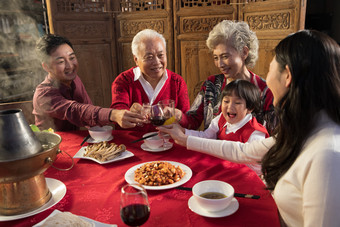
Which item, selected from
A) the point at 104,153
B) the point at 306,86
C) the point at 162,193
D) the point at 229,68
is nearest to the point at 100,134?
the point at 104,153

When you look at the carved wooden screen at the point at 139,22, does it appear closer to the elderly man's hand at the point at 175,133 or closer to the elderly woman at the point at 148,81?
the elderly woman at the point at 148,81

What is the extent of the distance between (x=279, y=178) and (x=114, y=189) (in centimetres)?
72

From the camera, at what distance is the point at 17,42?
4555 mm

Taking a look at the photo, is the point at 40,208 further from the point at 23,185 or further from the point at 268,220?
the point at 268,220

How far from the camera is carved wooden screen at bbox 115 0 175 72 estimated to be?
12.9ft

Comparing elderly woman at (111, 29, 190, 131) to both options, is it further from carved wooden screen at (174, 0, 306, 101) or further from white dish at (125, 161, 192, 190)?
carved wooden screen at (174, 0, 306, 101)

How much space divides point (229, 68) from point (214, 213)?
1.56 metres

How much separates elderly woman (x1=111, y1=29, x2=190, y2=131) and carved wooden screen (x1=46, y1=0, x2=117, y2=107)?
1719mm

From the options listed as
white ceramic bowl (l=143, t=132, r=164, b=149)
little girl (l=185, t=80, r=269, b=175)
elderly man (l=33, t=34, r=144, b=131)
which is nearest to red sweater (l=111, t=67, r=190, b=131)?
elderly man (l=33, t=34, r=144, b=131)

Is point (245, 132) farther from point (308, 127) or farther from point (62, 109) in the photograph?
point (62, 109)

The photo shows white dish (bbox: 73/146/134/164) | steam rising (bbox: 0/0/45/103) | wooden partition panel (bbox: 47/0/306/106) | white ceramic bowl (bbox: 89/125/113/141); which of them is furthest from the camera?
steam rising (bbox: 0/0/45/103)

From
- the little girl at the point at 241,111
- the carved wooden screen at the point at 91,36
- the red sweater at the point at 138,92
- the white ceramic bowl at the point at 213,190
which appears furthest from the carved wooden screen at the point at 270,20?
the white ceramic bowl at the point at 213,190

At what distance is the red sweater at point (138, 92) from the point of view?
2.61 m

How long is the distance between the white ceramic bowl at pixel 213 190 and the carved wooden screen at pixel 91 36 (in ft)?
11.3
